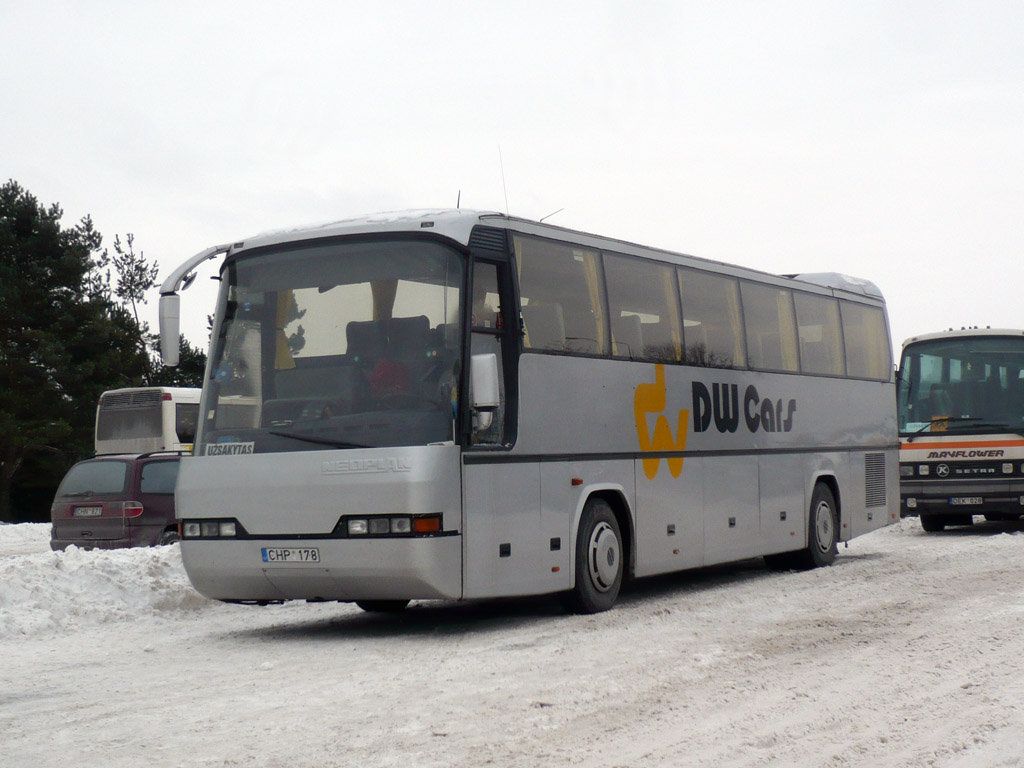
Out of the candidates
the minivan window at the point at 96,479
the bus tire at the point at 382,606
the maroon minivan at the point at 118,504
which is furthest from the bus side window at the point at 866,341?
the minivan window at the point at 96,479

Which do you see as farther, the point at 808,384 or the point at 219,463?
the point at 808,384

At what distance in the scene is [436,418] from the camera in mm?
10203

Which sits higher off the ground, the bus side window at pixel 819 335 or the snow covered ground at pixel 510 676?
the bus side window at pixel 819 335

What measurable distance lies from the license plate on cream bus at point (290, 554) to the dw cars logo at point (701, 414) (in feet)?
12.2

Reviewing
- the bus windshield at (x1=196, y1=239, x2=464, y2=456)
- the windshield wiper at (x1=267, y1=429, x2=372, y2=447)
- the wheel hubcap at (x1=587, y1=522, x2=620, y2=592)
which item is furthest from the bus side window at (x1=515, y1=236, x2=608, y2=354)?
the windshield wiper at (x1=267, y1=429, x2=372, y2=447)

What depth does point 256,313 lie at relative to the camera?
438 inches

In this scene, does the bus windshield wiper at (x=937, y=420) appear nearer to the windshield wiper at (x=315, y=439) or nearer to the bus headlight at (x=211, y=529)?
the windshield wiper at (x=315, y=439)

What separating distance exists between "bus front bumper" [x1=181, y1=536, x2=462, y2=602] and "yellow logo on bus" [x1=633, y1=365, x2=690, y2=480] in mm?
3141

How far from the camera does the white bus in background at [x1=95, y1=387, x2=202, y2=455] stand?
35.6m

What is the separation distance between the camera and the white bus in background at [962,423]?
2198 cm

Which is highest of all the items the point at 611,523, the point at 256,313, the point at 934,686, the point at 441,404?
the point at 256,313

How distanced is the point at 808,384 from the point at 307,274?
7.75m

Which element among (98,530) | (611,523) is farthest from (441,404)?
(98,530)

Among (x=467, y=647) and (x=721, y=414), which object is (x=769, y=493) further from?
(x=467, y=647)
